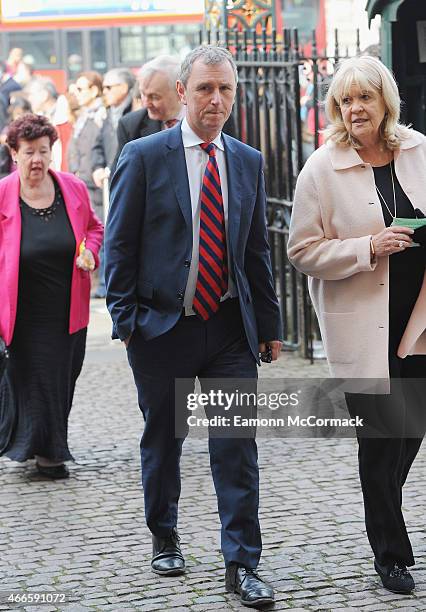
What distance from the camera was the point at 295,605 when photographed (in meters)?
4.74

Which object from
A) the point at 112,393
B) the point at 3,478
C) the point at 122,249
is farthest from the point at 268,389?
the point at 122,249

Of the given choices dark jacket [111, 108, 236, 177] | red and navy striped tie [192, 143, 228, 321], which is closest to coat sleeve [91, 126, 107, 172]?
dark jacket [111, 108, 236, 177]

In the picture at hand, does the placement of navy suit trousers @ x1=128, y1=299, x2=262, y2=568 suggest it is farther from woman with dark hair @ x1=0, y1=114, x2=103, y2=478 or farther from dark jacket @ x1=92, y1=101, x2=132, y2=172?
dark jacket @ x1=92, y1=101, x2=132, y2=172

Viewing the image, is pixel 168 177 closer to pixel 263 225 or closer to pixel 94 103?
pixel 263 225

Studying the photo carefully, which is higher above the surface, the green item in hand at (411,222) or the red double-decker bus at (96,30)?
the red double-decker bus at (96,30)

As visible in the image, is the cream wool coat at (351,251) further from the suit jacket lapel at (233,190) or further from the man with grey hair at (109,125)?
the man with grey hair at (109,125)

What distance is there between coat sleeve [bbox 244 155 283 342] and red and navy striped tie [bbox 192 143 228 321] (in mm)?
163

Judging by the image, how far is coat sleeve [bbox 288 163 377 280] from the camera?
4863 mm

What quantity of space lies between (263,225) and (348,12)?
2481cm

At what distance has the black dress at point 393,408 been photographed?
16.1ft

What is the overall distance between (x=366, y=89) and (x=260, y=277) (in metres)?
0.79

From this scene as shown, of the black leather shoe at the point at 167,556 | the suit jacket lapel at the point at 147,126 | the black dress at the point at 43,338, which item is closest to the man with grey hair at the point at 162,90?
the suit jacket lapel at the point at 147,126

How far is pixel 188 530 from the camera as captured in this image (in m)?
5.79

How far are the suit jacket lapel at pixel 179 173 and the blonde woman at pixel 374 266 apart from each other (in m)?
0.42
